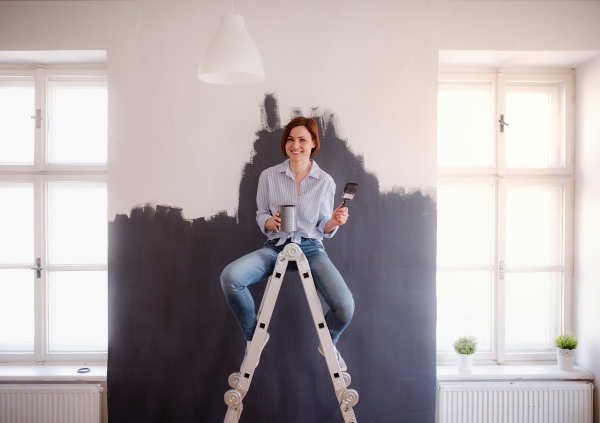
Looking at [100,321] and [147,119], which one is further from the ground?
[147,119]

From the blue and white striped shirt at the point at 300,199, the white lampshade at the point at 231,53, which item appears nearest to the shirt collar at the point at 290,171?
the blue and white striped shirt at the point at 300,199

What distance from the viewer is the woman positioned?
177cm

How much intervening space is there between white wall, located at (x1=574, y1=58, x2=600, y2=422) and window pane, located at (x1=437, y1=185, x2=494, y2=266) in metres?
0.61

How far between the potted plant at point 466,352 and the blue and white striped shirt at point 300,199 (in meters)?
1.30

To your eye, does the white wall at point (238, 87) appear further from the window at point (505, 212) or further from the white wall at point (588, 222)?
the white wall at point (588, 222)

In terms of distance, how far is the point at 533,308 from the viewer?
2631 millimetres

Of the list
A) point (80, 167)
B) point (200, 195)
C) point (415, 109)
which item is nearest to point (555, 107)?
point (415, 109)

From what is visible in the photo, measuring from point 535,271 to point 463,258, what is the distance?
54cm

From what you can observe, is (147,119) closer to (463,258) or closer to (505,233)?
(463,258)

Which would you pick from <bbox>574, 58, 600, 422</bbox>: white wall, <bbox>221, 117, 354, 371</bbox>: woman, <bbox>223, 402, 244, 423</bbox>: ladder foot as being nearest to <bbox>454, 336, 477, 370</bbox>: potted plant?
<bbox>574, 58, 600, 422</bbox>: white wall

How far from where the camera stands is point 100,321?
101 inches

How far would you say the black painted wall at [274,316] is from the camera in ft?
7.45

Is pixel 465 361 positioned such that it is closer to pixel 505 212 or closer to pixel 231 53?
pixel 505 212

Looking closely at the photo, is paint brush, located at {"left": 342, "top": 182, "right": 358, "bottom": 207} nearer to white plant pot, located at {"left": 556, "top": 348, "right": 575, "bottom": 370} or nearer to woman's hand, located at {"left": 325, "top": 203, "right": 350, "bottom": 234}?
woman's hand, located at {"left": 325, "top": 203, "right": 350, "bottom": 234}
